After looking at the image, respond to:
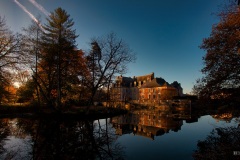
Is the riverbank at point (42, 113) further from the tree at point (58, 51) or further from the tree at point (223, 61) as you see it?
the tree at point (223, 61)

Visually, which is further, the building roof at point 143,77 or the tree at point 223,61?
the building roof at point 143,77

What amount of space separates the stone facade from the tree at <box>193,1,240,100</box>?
38.1m

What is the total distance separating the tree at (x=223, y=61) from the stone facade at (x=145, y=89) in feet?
125

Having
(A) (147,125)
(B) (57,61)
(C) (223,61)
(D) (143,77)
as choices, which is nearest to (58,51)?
(B) (57,61)

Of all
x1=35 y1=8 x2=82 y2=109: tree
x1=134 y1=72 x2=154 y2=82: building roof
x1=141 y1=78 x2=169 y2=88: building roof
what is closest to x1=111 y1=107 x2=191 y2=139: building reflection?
x1=35 y1=8 x2=82 y2=109: tree

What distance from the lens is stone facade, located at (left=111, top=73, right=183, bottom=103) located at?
180 ft

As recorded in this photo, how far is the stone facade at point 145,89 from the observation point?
54.9 meters

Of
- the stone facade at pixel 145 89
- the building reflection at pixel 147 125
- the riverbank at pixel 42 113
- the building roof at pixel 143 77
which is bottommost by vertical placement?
the building reflection at pixel 147 125

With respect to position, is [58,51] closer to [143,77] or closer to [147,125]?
[147,125]

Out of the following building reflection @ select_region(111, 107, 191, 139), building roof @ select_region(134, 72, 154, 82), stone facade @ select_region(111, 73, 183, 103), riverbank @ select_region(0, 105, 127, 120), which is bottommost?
building reflection @ select_region(111, 107, 191, 139)

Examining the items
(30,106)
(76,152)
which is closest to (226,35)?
(76,152)

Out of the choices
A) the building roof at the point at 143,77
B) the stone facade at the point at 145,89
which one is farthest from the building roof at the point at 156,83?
the building roof at the point at 143,77

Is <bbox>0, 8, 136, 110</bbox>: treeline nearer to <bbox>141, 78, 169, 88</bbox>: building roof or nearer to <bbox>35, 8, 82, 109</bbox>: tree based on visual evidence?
<bbox>35, 8, 82, 109</bbox>: tree

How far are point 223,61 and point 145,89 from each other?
53562 mm
